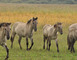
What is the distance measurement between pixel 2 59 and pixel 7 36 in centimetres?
113

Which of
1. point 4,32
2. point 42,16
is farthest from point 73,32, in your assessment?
point 42,16

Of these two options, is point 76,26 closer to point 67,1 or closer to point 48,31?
point 48,31

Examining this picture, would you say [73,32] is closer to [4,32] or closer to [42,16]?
[4,32]

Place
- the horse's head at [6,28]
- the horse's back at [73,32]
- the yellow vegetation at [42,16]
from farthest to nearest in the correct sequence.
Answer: the yellow vegetation at [42,16], the horse's back at [73,32], the horse's head at [6,28]

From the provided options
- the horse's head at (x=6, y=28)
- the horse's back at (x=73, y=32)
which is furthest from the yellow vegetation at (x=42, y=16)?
the horse's head at (x=6, y=28)

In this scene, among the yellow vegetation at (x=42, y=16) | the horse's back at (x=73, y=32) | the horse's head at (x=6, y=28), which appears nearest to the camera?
the horse's head at (x=6, y=28)

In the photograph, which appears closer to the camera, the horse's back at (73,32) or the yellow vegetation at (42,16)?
the horse's back at (73,32)

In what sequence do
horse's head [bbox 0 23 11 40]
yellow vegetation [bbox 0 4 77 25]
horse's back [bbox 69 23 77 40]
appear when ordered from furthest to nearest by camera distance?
yellow vegetation [bbox 0 4 77 25]
horse's back [bbox 69 23 77 40]
horse's head [bbox 0 23 11 40]

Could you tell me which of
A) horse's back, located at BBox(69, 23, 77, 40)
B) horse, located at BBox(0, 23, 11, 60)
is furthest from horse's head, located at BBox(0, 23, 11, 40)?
horse's back, located at BBox(69, 23, 77, 40)

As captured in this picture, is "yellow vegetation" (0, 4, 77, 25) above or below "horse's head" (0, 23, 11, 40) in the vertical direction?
above

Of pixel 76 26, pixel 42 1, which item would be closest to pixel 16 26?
pixel 76 26

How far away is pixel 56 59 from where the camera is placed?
Result: 1139 centimetres

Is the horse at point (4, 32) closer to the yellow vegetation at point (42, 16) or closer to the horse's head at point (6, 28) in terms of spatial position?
the horse's head at point (6, 28)

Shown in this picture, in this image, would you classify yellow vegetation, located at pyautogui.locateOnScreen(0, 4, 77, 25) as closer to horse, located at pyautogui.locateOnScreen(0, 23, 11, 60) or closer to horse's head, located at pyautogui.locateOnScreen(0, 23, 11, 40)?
horse, located at pyautogui.locateOnScreen(0, 23, 11, 60)
